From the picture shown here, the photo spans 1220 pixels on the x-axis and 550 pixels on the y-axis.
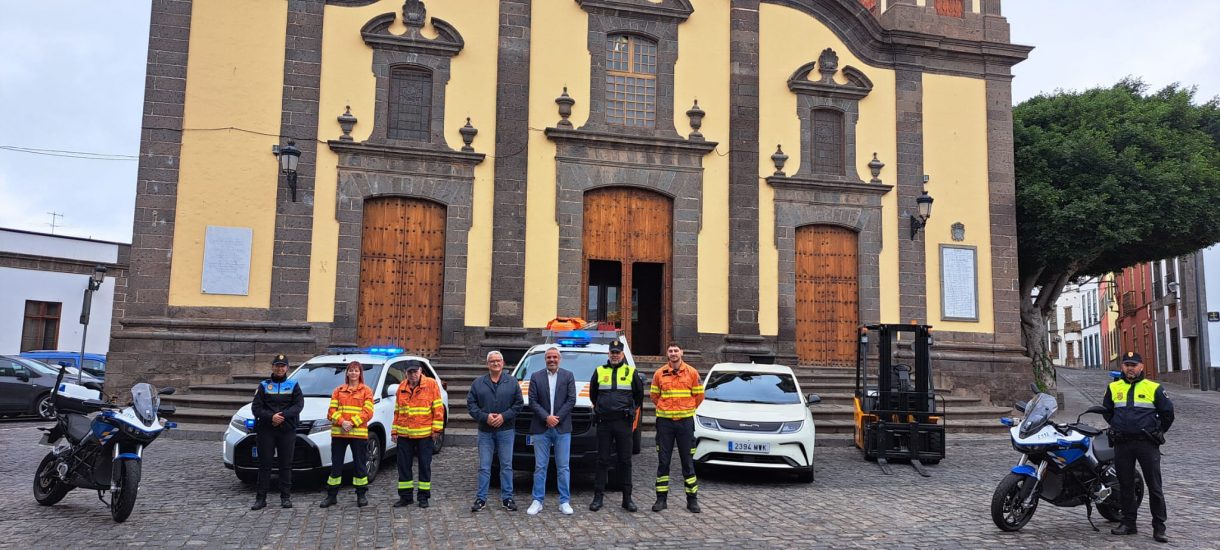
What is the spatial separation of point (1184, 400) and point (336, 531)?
25968 mm

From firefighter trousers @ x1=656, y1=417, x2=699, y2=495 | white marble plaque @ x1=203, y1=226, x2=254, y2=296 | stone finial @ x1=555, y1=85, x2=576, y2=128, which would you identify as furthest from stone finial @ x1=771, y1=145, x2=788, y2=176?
firefighter trousers @ x1=656, y1=417, x2=699, y2=495

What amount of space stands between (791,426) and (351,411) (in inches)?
205

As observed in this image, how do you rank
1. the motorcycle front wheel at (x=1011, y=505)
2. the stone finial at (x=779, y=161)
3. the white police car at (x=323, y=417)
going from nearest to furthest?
the motorcycle front wheel at (x=1011, y=505) < the white police car at (x=323, y=417) < the stone finial at (x=779, y=161)

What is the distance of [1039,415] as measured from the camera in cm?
819

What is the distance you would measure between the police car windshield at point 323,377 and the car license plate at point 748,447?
177 inches

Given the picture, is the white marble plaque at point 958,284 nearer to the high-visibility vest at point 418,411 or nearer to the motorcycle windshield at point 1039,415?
the motorcycle windshield at point 1039,415

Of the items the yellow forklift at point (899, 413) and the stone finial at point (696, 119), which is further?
the stone finial at point (696, 119)

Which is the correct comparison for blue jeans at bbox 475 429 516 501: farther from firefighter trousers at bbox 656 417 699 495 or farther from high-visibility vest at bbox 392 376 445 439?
firefighter trousers at bbox 656 417 699 495

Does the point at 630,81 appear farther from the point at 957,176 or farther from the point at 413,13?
the point at 957,176

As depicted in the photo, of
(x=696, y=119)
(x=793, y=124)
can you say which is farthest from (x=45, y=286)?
(x=793, y=124)

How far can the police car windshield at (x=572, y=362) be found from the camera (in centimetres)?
1132

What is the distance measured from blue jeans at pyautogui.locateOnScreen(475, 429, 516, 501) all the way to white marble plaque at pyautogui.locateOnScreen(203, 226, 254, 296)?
32.5 feet

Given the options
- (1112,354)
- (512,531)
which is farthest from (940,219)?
(1112,354)

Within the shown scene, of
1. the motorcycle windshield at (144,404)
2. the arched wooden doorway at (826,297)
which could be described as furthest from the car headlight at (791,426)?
the arched wooden doorway at (826,297)
